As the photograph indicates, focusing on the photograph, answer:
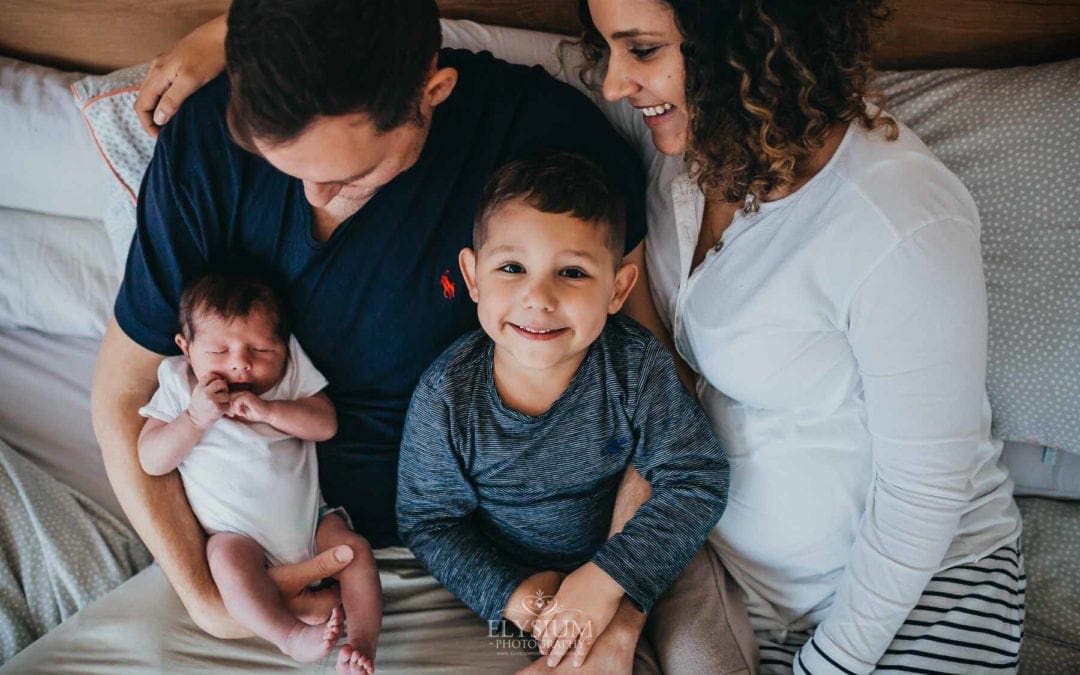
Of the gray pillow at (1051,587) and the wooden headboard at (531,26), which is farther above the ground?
the wooden headboard at (531,26)

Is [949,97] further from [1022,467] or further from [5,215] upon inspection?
[5,215]

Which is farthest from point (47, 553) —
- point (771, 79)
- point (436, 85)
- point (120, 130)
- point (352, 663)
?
point (771, 79)

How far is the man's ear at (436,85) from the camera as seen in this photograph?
1.25 m

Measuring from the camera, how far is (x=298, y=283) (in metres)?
1.46

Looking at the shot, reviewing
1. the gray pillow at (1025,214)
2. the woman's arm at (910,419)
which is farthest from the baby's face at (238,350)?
the gray pillow at (1025,214)

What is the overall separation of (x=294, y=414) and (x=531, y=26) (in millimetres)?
990

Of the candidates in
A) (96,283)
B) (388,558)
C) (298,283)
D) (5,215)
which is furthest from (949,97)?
(5,215)

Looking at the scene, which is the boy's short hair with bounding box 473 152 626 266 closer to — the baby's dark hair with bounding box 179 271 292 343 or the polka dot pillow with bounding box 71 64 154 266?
the baby's dark hair with bounding box 179 271 292 343

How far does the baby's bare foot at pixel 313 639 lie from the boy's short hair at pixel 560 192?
0.67 metres

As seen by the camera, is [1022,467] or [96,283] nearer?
[1022,467]

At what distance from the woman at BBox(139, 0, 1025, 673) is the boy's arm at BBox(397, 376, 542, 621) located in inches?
18.0

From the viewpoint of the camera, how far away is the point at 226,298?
4.50ft

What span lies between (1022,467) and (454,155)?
4.32 ft

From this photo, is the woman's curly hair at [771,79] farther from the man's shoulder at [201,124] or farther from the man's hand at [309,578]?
the man's hand at [309,578]
